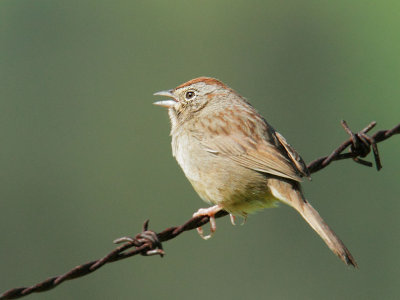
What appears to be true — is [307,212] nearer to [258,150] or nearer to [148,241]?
[258,150]

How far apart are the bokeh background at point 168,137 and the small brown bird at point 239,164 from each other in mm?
6859

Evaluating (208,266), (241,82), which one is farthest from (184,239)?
(241,82)

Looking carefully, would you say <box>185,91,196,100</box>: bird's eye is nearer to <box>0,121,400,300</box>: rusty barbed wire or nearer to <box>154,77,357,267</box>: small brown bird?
<box>154,77,357,267</box>: small brown bird

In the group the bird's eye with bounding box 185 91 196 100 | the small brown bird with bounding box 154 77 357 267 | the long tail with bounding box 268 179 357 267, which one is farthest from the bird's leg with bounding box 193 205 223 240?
the bird's eye with bounding box 185 91 196 100

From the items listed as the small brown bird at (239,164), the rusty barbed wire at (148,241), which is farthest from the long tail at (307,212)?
the rusty barbed wire at (148,241)

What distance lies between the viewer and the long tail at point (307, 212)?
490 cm

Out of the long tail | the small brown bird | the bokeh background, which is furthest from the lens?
the bokeh background

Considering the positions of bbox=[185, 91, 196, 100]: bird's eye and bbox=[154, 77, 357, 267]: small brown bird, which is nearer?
bbox=[154, 77, 357, 267]: small brown bird

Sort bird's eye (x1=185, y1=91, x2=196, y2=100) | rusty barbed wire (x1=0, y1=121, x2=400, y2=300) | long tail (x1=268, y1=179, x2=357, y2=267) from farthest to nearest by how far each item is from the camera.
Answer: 1. bird's eye (x1=185, y1=91, x2=196, y2=100)
2. long tail (x1=268, y1=179, x2=357, y2=267)
3. rusty barbed wire (x1=0, y1=121, x2=400, y2=300)

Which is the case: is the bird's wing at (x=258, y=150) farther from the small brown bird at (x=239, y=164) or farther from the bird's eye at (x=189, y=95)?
the bird's eye at (x=189, y=95)

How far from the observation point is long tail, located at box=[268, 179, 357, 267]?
4.90 m

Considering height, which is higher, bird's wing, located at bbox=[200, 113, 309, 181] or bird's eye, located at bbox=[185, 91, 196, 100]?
bird's eye, located at bbox=[185, 91, 196, 100]

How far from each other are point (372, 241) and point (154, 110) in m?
10.4

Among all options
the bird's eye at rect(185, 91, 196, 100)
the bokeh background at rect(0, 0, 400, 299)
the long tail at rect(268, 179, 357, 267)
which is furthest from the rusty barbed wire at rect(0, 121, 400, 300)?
the bokeh background at rect(0, 0, 400, 299)
